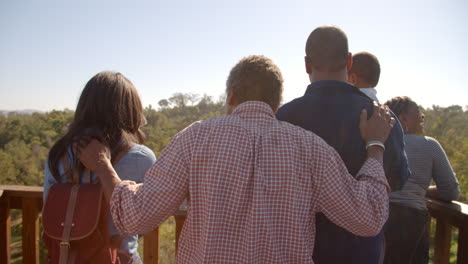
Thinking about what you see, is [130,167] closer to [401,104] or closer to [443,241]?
[401,104]

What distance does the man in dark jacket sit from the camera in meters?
1.29

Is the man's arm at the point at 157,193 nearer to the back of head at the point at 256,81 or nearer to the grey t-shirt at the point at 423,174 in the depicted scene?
the back of head at the point at 256,81

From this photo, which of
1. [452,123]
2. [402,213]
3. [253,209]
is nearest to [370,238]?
[253,209]

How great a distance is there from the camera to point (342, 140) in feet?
4.27

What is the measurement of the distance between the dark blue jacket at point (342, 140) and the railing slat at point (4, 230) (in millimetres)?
1988

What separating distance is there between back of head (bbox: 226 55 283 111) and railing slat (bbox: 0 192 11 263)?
1.98 m

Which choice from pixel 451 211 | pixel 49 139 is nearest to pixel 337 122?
pixel 451 211

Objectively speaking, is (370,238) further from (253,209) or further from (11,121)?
(11,121)

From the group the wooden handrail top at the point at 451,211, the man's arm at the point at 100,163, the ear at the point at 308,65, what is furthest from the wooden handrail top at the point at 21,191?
the wooden handrail top at the point at 451,211

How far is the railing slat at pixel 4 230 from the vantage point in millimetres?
2303

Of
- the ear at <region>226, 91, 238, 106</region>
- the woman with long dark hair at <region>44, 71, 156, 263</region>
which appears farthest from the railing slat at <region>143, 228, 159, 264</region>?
the ear at <region>226, 91, 238, 106</region>

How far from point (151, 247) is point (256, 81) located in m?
1.37

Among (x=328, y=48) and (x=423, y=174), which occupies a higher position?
(x=328, y=48)

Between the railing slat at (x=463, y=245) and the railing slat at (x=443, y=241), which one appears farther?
the railing slat at (x=443, y=241)
